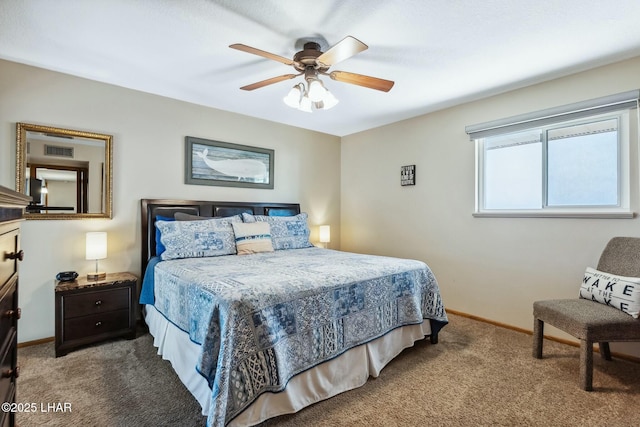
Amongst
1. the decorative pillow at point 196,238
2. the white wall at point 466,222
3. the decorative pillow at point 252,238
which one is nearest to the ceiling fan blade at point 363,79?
the white wall at point 466,222

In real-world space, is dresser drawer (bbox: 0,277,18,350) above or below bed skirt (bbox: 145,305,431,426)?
above

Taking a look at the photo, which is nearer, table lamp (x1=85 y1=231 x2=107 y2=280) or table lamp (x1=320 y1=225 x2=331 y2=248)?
table lamp (x1=85 y1=231 x2=107 y2=280)

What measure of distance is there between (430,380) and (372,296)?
68 cm

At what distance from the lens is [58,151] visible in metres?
2.82

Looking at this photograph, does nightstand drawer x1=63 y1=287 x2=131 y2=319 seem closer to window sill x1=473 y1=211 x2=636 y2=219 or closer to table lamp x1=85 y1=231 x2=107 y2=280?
table lamp x1=85 y1=231 x2=107 y2=280

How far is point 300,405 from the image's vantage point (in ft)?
5.94

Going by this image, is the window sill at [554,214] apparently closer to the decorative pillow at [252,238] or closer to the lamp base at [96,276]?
the decorative pillow at [252,238]

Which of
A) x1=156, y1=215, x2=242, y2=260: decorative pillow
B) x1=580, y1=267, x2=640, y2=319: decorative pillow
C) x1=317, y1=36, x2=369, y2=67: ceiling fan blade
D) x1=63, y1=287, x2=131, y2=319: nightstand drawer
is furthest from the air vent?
x1=580, y1=267, x2=640, y2=319: decorative pillow

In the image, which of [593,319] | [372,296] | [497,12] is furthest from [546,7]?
[372,296]

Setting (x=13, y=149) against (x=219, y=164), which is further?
(x=219, y=164)

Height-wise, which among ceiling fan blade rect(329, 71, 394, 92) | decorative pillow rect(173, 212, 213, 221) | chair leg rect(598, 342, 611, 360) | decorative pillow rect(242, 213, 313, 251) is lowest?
chair leg rect(598, 342, 611, 360)

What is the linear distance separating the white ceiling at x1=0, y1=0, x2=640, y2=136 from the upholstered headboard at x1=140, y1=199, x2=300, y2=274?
Result: 3.90 ft

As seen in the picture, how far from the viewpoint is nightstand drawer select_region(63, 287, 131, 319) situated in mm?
2514

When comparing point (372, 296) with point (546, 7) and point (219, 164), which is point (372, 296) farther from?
point (219, 164)
